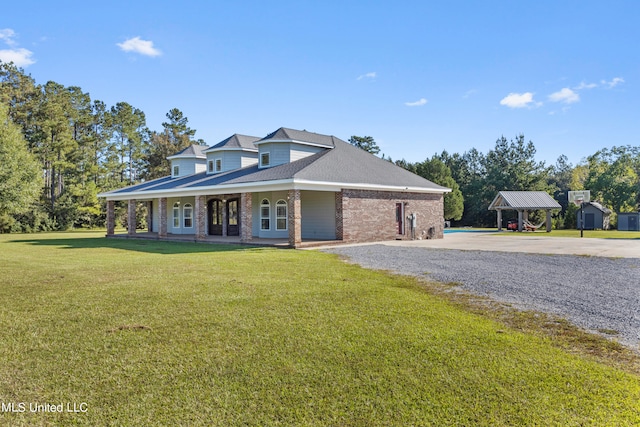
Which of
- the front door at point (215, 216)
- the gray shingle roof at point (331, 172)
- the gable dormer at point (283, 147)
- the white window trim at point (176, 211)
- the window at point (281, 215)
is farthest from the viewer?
the white window trim at point (176, 211)

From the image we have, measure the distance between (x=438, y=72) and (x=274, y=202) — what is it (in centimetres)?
1091

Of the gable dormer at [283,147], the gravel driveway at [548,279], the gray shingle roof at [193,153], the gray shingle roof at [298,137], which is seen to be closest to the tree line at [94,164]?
the gray shingle roof at [193,153]

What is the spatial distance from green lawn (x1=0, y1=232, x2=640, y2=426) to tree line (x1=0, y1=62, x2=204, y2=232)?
1194 inches

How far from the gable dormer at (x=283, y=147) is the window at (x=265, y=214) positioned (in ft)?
6.66

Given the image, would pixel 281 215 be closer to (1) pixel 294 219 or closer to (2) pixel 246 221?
(2) pixel 246 221

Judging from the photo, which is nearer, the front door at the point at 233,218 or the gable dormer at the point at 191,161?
the front door at the point at 233,218

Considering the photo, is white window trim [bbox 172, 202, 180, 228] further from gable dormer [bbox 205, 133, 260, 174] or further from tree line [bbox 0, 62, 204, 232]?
tree line [bbox 0, 62, 204, 232]

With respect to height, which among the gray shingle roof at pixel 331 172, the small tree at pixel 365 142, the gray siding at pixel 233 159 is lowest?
the gray shingle roof at pixel 331 172

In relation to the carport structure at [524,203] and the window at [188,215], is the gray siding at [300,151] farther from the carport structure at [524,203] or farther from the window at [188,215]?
the carport structure at [524,203]

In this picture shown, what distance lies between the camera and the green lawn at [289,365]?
127 inches

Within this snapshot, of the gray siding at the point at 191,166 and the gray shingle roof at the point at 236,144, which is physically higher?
the gray shingle roof at the point at 236,144

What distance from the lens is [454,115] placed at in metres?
29.4

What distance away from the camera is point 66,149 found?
38875 mm

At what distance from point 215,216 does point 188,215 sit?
2563 mm
